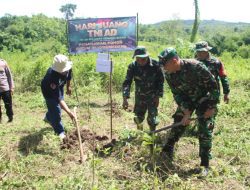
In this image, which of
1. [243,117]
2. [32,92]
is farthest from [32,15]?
[243,117]

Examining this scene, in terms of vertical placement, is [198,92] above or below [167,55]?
below

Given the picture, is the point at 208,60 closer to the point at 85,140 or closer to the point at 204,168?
the point at 204,168

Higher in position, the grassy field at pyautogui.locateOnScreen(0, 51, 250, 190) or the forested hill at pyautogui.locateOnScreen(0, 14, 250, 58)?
the forested hill at pyautogui.locateOnScreen(0, 14, 250, 58)

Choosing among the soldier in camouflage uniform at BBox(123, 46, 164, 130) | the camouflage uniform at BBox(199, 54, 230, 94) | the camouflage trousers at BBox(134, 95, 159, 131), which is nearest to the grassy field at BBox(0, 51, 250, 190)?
the camouflage trousers at BBox(134, 95, 159, 131)

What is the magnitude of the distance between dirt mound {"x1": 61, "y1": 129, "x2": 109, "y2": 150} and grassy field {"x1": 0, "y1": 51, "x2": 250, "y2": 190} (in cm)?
2

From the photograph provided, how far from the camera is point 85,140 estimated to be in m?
5.39

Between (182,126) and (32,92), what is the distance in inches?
272

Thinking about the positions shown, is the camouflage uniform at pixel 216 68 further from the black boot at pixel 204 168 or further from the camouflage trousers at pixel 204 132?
the black boot at pixel 204 168

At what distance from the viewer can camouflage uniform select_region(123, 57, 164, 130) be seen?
16.6ft

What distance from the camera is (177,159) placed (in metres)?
4.75

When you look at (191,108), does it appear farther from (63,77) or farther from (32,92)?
(32,92)

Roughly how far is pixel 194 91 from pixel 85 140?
80.9 inches

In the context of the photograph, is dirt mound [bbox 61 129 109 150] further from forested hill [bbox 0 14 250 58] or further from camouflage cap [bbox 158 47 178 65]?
forested hill [bbox 0 14 250 58]

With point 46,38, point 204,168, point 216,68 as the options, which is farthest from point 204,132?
point 46,38
